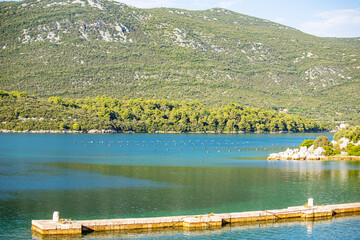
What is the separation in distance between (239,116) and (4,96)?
9496 centimetres

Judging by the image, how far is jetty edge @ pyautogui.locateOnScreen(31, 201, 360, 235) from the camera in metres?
25.5

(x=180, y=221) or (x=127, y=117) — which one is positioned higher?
(x=127, y=117)

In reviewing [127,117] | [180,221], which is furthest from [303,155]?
[127,117]

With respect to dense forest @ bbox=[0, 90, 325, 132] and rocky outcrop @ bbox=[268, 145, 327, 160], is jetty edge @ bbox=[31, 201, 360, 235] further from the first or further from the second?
dense forest @ bbox=[0, 90, 325, 132]

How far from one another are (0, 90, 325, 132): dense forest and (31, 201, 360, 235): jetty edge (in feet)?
412

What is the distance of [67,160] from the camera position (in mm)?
66125

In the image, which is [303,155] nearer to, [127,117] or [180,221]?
[180,221]

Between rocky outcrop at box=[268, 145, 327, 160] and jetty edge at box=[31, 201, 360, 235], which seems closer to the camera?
jetty edge at box=[31, 201, 360, 235]

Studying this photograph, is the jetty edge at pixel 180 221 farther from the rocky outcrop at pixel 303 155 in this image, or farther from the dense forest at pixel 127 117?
the dense forest at pixel 127 117

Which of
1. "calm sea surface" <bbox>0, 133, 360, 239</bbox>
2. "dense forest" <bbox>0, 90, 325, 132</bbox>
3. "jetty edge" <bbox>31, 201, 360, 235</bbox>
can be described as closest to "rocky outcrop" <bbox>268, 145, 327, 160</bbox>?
"calm sea surface" <bbox>0, 133, 360, 239</bbox>

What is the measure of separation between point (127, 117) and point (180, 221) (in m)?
149

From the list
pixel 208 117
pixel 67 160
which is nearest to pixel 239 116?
pixel 208 117

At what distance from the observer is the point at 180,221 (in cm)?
2786

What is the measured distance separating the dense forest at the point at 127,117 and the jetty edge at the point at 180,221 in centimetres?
12549
